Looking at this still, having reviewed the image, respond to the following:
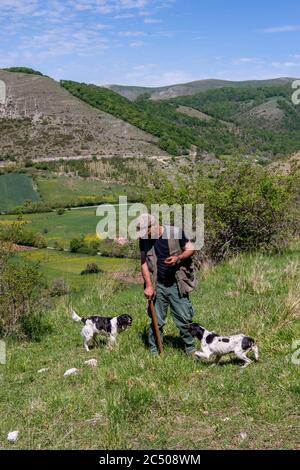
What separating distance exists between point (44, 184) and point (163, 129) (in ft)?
206

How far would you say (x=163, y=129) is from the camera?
148 m

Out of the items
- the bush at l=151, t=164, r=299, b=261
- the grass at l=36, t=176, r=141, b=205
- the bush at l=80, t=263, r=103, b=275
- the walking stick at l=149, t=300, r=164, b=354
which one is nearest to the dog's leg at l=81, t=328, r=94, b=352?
the walking stick at l=149, t=300, r=164, b=354

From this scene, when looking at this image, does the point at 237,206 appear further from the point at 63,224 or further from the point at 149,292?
the point at 63,224

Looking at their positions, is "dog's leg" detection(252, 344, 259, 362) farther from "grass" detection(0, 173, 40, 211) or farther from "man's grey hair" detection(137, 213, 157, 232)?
"grass" detection(0, 173, 40, 211)

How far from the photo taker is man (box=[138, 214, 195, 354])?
21.9 feet

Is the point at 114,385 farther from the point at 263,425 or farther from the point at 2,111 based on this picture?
the point at 2,111

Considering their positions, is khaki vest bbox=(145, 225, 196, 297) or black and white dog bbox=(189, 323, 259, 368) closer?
black and white dog bbox=(189, 323, 259, 368)

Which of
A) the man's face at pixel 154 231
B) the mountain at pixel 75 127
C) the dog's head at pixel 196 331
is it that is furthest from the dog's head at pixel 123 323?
the mountain at pixel 75 127

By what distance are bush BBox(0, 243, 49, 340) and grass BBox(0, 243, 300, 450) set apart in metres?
1.19

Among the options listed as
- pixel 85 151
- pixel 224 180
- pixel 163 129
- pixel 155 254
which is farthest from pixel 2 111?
pixel 155 254

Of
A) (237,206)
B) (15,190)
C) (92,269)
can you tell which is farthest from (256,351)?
(15,190)

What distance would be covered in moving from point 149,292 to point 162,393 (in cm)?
155

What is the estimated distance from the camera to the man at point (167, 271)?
21.9ft

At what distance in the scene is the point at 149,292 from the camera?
22.1 ft
